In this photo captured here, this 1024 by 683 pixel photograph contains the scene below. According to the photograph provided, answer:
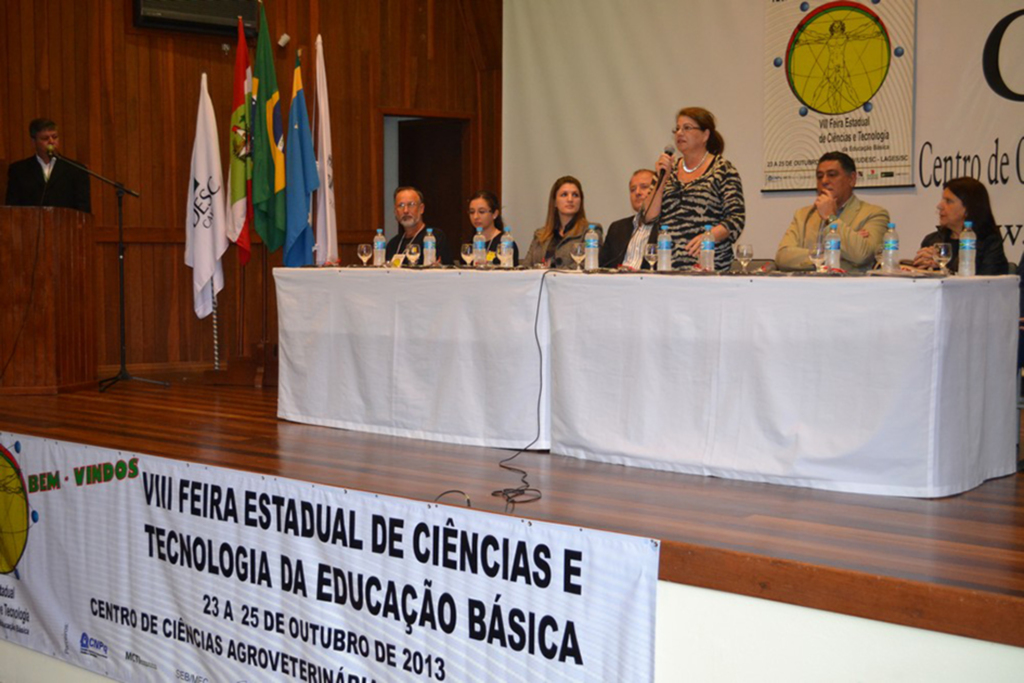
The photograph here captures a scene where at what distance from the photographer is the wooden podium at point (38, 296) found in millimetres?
5316

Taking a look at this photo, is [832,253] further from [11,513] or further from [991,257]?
[11,513]

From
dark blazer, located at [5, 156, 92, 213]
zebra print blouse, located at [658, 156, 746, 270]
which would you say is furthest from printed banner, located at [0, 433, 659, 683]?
dark blazer, located at [5, 156, 92, 213]

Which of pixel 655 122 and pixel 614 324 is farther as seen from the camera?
pixel 655 122

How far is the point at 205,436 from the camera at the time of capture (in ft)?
13.9

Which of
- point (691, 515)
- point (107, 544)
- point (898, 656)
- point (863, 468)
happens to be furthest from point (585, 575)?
point (107, 544)

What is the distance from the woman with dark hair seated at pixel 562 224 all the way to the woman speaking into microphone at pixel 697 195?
842 mm

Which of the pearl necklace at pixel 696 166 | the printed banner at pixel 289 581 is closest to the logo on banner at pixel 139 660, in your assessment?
the printed banner at pixel 289 581

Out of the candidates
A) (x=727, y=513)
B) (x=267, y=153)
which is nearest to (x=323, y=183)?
(x=267, y=153)

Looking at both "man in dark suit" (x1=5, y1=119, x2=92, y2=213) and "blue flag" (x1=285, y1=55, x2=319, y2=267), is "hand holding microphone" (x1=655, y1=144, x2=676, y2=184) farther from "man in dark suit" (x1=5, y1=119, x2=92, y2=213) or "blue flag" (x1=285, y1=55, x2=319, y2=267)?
"man in dark suit" (x1=5, y1=119, x2=92, y2=213)

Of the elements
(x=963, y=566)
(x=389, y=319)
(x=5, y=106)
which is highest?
(x=5, y=106)

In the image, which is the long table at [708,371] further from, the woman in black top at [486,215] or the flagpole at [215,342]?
the flagpole at [215,342]

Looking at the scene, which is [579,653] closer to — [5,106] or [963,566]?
[963,566]

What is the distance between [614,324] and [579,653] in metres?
1.38

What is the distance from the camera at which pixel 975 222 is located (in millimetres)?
4129
